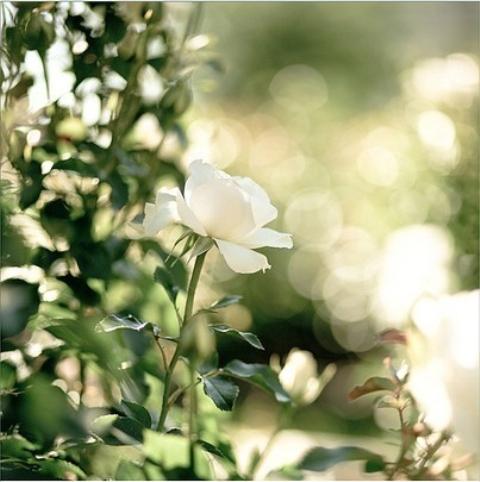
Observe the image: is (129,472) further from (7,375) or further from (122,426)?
(7,375)

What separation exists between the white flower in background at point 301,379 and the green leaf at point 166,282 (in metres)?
0.13

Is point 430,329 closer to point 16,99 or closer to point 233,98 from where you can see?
point 16,99

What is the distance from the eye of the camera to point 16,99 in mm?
763

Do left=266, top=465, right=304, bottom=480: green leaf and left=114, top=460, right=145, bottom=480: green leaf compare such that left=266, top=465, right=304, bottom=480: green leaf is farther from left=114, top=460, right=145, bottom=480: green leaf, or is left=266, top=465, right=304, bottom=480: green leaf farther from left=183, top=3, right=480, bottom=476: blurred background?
left=183, top=3, right=480, bottom=476: blurred background

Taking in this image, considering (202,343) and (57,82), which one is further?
(57,82)

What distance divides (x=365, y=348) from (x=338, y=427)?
0.41 m

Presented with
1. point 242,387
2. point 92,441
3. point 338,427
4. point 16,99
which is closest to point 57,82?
point 16,99

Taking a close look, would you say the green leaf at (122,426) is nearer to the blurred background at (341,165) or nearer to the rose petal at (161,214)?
the rose petal at (161,214)

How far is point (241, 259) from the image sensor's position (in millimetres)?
565

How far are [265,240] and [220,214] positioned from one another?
4cm

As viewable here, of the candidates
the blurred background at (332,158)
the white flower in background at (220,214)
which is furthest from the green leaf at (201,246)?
the blurred background at (332,158)

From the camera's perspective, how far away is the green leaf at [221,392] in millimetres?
564

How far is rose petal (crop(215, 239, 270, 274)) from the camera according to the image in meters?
0.56

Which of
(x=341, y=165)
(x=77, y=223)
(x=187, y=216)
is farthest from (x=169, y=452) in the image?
(x=341, y=165)
